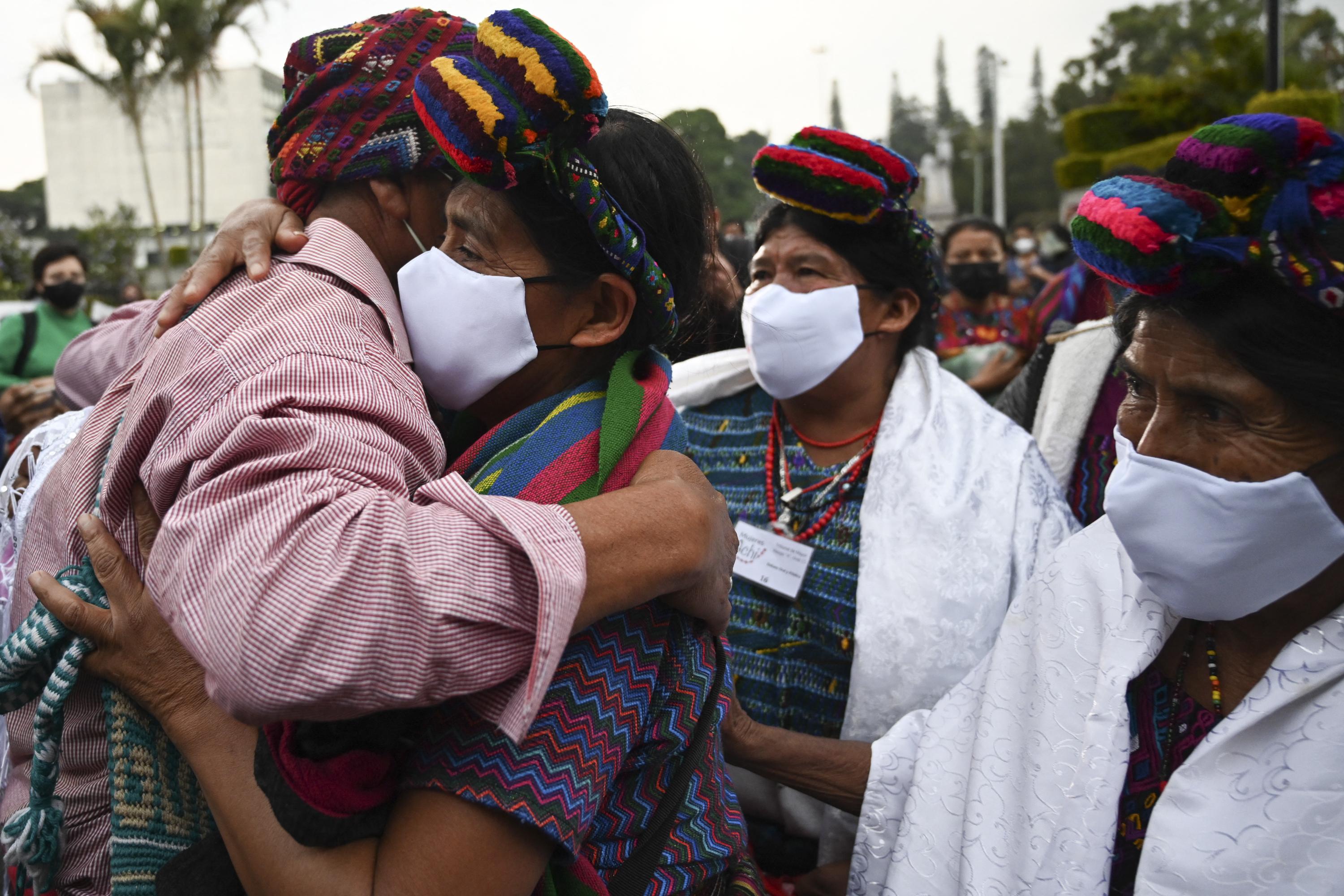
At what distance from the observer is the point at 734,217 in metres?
11.2

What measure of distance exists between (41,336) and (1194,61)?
93.0 ft

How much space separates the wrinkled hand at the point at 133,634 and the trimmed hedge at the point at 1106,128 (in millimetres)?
22850

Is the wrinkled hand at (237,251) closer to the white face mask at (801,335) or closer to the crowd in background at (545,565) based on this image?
the crowd in background at (545,565)

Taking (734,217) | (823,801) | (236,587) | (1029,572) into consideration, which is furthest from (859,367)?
(734,217)

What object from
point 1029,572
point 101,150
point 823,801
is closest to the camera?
point 823,801

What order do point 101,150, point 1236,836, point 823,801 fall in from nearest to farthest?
point 1236,836, point 823,801, point 101,150

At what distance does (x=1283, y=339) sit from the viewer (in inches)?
60.4

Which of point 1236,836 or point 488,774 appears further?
point 1236,836

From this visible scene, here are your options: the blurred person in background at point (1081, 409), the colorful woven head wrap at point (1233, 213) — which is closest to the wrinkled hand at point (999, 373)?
the blurred person in background at point (1081, 409)

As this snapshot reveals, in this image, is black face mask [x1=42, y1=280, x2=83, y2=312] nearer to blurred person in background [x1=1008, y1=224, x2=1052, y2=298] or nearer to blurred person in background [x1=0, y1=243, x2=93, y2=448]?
blurred person in background [x1=0, y1=243, x2=93, y2=448]

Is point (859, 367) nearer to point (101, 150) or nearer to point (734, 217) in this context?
point (734, 217)

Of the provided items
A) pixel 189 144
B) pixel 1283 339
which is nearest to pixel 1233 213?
pixel 1283 339

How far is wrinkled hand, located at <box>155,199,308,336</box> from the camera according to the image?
154 centimetres

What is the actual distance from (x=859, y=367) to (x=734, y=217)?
28.3ft
